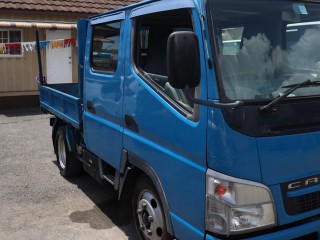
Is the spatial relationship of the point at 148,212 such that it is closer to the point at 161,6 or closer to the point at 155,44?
the point at 155,44

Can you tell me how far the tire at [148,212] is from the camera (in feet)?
10.0

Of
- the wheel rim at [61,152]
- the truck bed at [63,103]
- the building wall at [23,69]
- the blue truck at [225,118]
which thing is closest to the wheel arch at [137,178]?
the blue truck at [225,118]

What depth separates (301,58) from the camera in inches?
109

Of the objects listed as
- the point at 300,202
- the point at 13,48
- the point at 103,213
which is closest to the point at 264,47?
the point at 300,202

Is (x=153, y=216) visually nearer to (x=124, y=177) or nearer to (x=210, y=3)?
(x=124, y=177)

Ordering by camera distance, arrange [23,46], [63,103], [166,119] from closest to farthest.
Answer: [166,119], [63,103], [23,46]

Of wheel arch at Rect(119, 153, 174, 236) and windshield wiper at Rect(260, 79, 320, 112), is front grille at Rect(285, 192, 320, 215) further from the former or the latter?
wheel arch at Rect(119, 153, 174, 236)

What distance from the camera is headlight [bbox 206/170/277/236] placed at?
90.9 inches

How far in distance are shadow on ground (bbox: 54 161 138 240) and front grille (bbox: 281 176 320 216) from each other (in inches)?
70.4

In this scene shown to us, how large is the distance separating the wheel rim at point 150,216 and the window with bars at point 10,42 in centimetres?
914

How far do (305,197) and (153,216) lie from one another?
122cm

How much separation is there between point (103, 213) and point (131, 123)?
1.62m

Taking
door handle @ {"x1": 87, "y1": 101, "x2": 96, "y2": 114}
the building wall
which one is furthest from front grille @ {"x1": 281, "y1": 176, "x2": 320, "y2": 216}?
the building wall

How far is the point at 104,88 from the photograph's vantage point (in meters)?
3.82
